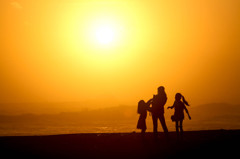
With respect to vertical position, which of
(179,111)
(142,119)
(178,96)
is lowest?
(142,119)

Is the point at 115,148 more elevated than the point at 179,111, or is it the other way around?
the point at 179,111

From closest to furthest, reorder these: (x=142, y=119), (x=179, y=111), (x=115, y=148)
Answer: (x=115, y=148) < (x=179, y=111) < (x=142, y=119)

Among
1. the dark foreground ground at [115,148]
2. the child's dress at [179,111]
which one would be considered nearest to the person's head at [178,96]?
the child's dress at [179,111]

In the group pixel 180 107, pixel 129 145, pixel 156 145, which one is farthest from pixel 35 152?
pixel 180 107

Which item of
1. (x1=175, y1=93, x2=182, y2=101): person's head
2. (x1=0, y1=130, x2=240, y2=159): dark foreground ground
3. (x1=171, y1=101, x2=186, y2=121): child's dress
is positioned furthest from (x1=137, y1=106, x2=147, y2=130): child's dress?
(x1=175, y1=93, x2=182, y2=101): person's head

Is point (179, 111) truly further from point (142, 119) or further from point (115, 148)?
point (115, 148)

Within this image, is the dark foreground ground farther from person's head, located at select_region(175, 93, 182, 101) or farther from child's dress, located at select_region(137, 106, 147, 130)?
person's head, located at select_region(175, 93, 182, 101)

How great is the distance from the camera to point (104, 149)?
1481cm

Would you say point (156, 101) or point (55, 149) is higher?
point (156, 101)

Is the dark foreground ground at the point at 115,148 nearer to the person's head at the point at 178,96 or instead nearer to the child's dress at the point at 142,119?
the child's dress at the point at 142,119

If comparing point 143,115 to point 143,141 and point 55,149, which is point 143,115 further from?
point 55,149

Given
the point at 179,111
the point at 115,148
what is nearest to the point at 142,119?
the point at 179,111

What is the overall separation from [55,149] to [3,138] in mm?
5648

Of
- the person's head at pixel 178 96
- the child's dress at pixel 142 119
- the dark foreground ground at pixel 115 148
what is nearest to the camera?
the dark foreground ground at pixel 115 148
